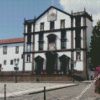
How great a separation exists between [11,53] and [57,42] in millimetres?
13647

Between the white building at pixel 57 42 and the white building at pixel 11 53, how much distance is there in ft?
9.47

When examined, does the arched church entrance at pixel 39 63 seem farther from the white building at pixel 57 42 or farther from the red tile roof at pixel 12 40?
the red tile roof at pixel 12 40

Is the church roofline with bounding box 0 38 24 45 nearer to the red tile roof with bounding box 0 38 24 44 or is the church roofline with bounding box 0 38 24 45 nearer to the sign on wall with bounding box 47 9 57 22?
the red tile roof with bounding box 0 38 24 44

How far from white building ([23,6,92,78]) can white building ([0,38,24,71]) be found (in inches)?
114

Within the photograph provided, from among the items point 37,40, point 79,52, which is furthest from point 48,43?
point 79,52

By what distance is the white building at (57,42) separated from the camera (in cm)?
6275

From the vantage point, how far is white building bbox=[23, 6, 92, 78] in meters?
62.8

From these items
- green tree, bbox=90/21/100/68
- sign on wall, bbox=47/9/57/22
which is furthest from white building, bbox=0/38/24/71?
green tree, bbox=90/21/100/68

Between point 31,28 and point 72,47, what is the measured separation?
1126 cm

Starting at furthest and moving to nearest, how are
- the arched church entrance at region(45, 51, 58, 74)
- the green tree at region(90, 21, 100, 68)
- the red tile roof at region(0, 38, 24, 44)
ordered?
the red tile roof at region(0, 38, 24, 44), the arched church entrance at region(45, 51, 58, 74), the green tree at region(90, 21, 100, 68)

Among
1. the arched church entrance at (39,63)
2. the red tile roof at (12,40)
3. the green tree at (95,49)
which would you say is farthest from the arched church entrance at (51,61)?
the red tile roof at (12,40)

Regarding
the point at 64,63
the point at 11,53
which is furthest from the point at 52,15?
the point at 11,53

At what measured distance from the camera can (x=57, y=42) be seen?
65812 mm

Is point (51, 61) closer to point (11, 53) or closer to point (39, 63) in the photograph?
point (39, 63)
